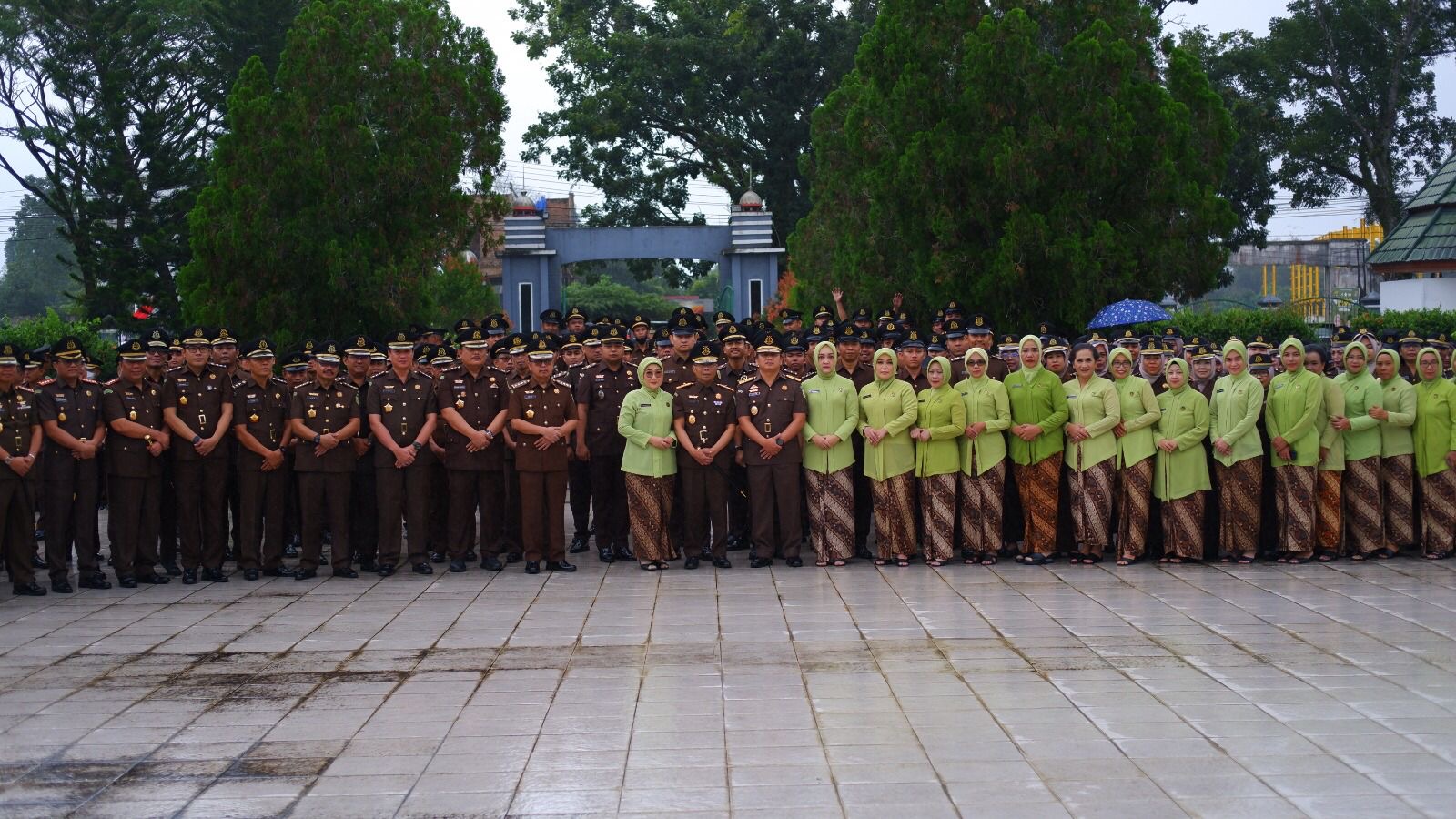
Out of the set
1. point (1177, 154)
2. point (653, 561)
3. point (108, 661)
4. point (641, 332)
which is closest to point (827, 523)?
point (653, 561)

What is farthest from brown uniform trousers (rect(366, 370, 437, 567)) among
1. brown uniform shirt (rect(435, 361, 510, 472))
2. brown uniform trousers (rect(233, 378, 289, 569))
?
brown uniform trousers (rect(233, 378, 289, 569))

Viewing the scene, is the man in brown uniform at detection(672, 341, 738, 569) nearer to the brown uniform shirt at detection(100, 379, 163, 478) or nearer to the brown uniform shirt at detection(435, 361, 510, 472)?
the brown uniform shirt at detection(435, 361, 510, 472)

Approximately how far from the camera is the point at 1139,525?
1121 centimetres

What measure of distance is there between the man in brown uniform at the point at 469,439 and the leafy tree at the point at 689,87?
27.0 m

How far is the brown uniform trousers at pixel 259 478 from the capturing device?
11.2 m

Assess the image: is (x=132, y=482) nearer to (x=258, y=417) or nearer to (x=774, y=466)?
(x=258, y=417)

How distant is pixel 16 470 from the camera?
10289 millimetres

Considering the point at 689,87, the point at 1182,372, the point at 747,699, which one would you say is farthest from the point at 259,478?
the point at 689,87

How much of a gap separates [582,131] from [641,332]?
25.3 metres

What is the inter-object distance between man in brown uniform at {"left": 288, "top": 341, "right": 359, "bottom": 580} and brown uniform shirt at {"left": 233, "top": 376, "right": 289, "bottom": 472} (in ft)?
0.39

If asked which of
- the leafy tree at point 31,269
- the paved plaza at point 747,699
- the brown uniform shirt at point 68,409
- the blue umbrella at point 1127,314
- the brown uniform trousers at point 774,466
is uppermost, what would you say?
the leafy tree at point 31,269

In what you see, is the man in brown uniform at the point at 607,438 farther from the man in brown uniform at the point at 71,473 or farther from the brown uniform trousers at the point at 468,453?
the man in brown uniform at the point at 71,473

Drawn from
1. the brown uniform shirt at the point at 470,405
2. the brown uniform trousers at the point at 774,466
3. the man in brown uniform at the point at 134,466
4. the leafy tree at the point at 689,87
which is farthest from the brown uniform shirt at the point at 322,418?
the leafy tree at the point at 689,87

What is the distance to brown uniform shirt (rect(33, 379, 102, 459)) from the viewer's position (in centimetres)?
1049
